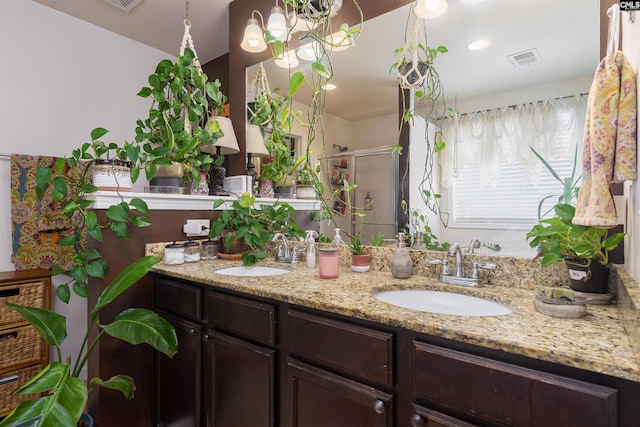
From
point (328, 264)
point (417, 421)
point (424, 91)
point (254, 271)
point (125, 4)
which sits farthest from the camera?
point (125, 4)

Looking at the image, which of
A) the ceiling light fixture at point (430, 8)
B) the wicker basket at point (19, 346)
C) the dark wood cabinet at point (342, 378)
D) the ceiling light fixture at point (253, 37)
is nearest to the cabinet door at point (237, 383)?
the dark wood cabinet at point (342, 378)

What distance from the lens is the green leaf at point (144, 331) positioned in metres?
1.16

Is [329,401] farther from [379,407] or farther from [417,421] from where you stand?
[417,421]

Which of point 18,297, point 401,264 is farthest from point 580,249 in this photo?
point 18,297

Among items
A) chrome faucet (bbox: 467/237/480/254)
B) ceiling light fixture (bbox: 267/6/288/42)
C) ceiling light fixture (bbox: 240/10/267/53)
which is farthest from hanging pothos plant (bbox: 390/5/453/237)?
ceiling light fixture (bbox: 240/10/267/53)

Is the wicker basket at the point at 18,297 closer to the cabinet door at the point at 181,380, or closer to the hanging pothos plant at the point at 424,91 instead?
the cabinet door at the point at 181,380

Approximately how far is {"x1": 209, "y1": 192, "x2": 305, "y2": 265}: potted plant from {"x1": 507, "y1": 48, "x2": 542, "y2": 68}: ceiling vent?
1279mm

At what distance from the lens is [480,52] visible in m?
1.34

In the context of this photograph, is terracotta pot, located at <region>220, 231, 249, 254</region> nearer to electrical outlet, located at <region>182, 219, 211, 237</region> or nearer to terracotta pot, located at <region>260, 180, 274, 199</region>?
electrical outlet, located at <region>182, 219, 211, 237</region>

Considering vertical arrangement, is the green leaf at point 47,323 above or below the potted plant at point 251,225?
below

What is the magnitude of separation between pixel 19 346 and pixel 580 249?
2.80 meters

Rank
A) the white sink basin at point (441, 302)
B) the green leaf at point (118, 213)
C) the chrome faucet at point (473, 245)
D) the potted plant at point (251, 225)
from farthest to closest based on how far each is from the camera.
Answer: the potted plant at point (251, 225), the green leaf at point (118, 213), the chrome faucet at point (473, 245), the white sink basin at point (441, 302)

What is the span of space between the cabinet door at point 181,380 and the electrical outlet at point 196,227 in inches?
20.2

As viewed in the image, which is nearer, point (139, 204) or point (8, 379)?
point (139, 204)
